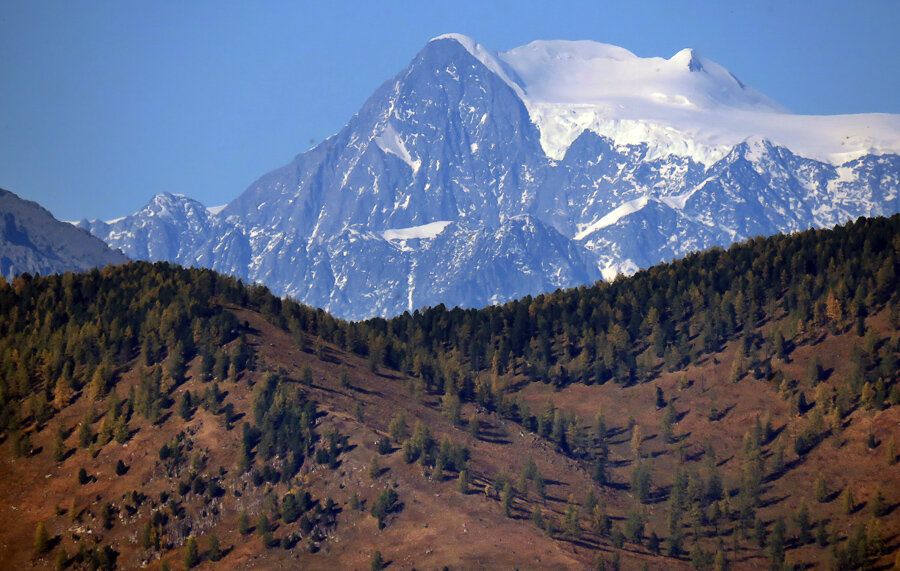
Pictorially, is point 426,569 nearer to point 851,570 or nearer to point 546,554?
point 546,554

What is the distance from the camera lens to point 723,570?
199 meters

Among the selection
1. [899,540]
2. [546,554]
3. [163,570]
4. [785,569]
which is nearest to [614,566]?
[546,554]

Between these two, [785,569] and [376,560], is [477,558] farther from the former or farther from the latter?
[785,569]

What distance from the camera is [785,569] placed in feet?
637

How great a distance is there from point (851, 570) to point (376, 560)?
75884 millimetres

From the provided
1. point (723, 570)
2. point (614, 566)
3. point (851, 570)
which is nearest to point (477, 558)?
point (614, 566)

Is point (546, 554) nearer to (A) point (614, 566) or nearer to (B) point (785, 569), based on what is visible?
(A) point (614, 566)

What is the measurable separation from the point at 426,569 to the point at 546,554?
20086mm

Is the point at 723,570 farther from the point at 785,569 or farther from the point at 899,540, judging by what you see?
the point at 899,540

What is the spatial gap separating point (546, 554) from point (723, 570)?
95.4 ft

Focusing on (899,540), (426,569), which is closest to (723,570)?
(899,540)

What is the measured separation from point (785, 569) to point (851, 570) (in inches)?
398

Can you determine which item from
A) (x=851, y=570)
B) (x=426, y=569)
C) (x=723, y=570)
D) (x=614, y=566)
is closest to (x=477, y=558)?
(x=426, y=569)

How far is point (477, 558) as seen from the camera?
650 ft
